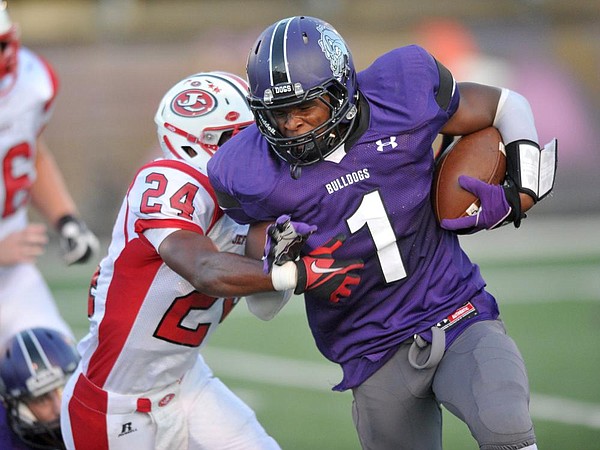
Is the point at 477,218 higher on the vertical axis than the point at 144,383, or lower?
higher

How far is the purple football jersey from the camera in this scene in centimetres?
350

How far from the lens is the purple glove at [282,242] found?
3238 mm

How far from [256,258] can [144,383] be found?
0.77 m

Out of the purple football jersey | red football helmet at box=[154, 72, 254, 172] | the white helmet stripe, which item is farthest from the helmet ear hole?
the white helmet stripe

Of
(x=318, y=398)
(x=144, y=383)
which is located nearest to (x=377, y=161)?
(x=144, y=383)

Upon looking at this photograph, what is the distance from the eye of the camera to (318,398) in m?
6.85

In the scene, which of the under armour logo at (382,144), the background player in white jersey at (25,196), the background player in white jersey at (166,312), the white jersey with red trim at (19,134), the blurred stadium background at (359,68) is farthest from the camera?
the blurred stadium background at (359,68)

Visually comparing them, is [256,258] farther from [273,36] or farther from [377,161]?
[273,36]

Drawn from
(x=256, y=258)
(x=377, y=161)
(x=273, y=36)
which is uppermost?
(x=273, y=36)

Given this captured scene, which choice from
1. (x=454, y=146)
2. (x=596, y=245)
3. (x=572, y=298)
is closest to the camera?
(x=454, y=146)

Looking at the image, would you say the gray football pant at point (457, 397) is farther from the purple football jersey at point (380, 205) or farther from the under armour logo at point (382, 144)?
the under armour logo at point (382, 144)

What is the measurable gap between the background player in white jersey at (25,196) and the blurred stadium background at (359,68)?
2479 millimetres

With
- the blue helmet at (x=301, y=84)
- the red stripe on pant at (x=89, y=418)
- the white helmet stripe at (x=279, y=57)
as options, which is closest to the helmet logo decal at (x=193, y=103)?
the blue helmet at (x=301, y=84)

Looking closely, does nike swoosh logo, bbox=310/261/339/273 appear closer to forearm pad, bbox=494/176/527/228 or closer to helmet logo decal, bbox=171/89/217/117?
forearm pad, bbox=494/176/527/228
